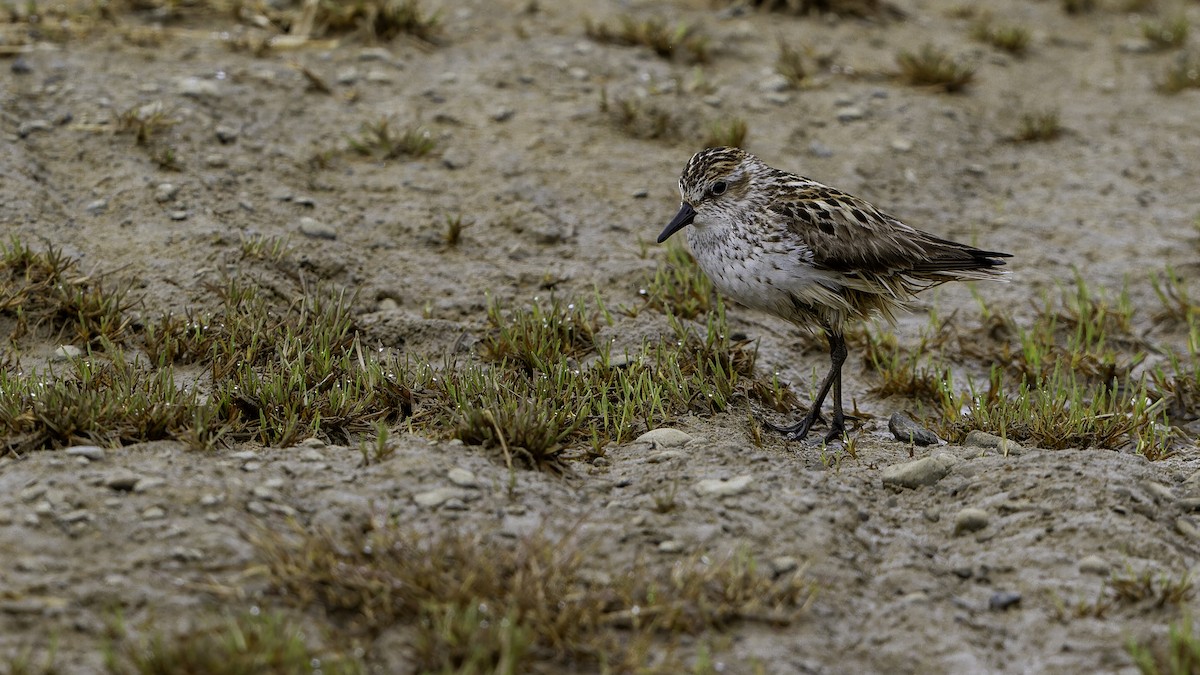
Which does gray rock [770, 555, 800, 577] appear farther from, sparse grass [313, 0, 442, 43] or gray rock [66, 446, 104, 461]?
sparse grass [313, 0, 442, 43]

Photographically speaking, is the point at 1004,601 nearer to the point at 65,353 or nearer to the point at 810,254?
the point at 810,254

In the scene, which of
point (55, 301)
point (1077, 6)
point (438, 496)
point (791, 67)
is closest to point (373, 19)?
point (791, 67)

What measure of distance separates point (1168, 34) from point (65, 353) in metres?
9.42

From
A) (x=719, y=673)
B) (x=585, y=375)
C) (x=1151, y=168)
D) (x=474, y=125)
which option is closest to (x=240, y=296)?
(x=585, y=375)

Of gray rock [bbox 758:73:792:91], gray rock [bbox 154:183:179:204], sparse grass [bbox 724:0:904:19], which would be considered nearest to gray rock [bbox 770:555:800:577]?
gray rock [bbox 154:183:179:204]

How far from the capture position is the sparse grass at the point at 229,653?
3.63m

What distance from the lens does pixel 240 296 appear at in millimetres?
6371

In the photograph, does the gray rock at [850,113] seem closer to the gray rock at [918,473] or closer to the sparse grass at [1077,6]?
the sparse grass at [1077,6]

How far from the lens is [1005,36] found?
1052cm

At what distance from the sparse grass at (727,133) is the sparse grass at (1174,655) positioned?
16.5 ft

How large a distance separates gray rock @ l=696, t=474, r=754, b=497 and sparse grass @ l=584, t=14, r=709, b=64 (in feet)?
18.2

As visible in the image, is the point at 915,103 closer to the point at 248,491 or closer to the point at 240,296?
the point at 240,296

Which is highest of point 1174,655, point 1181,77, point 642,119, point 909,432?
point 1181,77

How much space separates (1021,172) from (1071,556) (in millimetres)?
5106
